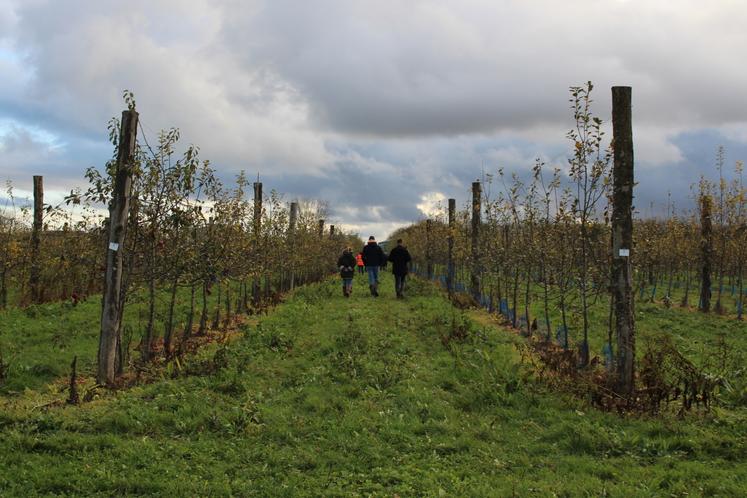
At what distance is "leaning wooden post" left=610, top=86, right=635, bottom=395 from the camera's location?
8.09m

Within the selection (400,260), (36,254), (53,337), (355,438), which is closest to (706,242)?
(400,260)

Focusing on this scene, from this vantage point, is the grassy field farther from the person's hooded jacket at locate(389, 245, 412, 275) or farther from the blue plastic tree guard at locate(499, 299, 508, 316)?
the person's hooded jacket at locate(389, 245, 412, 275)

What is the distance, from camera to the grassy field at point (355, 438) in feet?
17.0

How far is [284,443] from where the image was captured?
6395 millimetres

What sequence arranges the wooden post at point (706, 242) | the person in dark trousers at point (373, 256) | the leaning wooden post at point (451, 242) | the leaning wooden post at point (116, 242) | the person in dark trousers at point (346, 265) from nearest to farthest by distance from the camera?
the leaning wooden post at point (116, 242) → the person in dark trousers at point (373, 256) → the person in dark trousers at point (346, 265) → the wooden post at point (706, 242) → the leaning wooden post at point (451, 242)

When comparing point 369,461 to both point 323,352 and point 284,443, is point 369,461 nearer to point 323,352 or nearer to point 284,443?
point 284,443

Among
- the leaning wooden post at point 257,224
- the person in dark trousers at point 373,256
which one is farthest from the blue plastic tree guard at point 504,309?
the leaning wooden post at point 257,224

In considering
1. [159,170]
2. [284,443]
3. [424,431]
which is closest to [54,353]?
[159,170]

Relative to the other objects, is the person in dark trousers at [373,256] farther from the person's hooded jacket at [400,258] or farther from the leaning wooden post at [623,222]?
the leaning wooden post at [623,222]

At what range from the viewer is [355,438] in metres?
6.46

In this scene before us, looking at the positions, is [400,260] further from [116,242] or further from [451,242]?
[116,242]

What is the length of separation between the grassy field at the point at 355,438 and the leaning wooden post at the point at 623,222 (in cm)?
139

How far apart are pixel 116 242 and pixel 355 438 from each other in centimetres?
504

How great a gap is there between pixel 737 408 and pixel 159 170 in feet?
31.4
